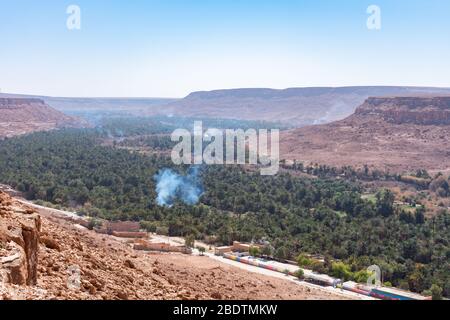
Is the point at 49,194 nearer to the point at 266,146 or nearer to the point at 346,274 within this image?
the point at 346,274

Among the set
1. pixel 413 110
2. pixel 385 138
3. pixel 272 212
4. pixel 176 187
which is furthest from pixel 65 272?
pixel 413 110

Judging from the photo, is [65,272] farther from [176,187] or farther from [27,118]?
[27,118]

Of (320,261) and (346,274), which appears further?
(320,261)

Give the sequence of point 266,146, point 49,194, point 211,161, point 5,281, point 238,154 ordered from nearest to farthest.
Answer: point 5,281 < point 49,194 < point 211,161 < point 238,154 < point 266,146

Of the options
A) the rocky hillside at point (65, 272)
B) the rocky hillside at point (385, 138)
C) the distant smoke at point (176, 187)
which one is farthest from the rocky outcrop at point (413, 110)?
the rocky hillside at point (65, 272)

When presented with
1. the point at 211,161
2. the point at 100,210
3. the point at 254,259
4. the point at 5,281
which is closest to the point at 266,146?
the point at 211,161
